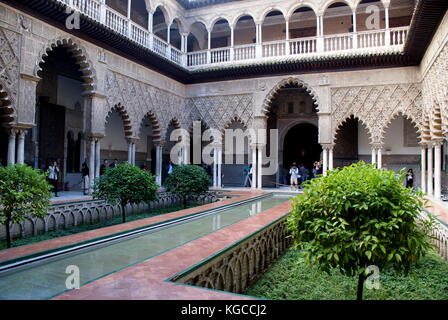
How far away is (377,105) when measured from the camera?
38.7 feet

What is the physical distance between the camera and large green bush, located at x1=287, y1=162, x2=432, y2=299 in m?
2.85

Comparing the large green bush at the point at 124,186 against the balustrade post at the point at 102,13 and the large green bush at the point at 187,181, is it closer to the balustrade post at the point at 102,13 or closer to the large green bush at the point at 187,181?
the large green bush at the point at 187,181

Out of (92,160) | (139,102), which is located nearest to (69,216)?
(92,160)

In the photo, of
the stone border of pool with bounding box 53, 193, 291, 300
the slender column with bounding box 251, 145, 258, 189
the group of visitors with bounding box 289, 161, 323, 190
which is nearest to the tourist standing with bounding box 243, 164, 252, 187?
the slender column with bounding box 251, 145, 258, 189

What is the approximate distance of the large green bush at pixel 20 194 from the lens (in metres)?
Result: 5.12

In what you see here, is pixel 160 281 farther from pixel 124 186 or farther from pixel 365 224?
pixel 124 186

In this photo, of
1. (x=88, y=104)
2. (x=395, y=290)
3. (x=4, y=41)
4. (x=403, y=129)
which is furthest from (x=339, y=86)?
(x=4, y=41)

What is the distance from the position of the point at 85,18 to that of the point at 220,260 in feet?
25.3

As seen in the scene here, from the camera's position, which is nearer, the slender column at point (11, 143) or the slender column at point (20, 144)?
the slender column at point (11, 143)

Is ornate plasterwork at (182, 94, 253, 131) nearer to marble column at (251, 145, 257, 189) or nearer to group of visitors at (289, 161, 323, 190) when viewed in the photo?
marble column at (251, 145, 257, 189)

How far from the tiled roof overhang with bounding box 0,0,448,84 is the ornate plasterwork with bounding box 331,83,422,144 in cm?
79

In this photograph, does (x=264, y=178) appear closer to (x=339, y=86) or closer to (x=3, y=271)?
(x=339, y=86)

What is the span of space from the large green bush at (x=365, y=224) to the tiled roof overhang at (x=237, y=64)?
6339 mm

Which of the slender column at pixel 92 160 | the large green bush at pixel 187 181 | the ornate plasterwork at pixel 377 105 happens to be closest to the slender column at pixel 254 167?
the ornate plasterwork at pixel 377 105
